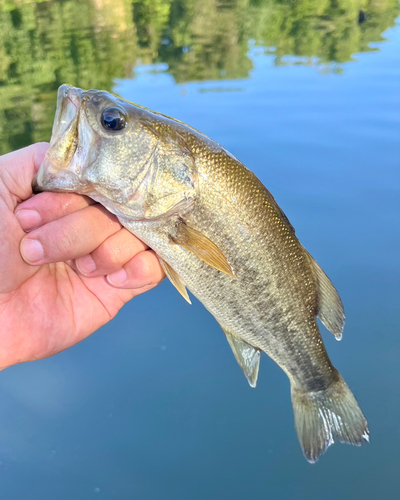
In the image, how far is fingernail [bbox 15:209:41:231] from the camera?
183 centimetres

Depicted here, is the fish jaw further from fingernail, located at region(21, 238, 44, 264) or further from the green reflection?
the green reflection

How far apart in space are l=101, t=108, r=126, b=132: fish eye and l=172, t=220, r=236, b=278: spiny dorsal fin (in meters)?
0.50

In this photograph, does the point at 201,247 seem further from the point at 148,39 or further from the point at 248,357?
the point at 148,39

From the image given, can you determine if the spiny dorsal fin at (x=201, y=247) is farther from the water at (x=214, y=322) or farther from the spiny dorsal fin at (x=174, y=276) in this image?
the water at (x=214, y=322)

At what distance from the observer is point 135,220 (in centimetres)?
188

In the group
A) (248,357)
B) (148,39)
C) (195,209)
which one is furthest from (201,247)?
(148,39)

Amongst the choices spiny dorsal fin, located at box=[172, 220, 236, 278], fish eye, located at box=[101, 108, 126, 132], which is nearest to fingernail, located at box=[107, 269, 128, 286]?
spiny dorsal fin, located at box=[172, 220, 236, 278]

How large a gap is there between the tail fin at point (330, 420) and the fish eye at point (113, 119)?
1.77 meters

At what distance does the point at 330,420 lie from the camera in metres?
2.32

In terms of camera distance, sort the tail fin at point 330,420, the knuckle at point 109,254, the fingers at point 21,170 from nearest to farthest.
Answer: the fingers at point 21,170 → the knuckle at point 109,254 → the tail fin at point 330,420

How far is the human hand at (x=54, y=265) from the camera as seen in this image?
6.04 feet

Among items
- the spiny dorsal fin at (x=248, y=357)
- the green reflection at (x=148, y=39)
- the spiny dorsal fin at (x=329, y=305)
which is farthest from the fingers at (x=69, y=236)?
the green reflection at (x=148, y=39)

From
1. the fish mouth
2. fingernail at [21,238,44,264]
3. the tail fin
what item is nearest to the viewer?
the fish mouth

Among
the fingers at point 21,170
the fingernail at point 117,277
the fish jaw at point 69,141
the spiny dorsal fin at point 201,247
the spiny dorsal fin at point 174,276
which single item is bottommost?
the fingernail at point 117,277
